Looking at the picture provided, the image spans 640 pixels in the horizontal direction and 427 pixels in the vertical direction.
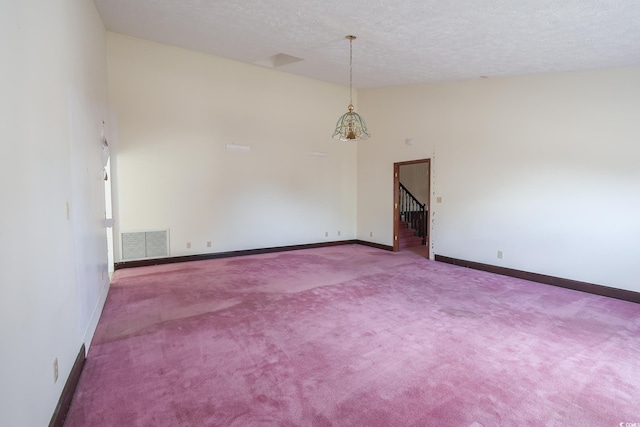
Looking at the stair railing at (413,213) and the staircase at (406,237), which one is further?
the stair railing at (413,213)

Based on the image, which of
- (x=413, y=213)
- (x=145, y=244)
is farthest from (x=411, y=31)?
(x=413, y=213)

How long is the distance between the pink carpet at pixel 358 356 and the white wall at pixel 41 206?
57 cm

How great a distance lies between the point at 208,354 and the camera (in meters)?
3.14

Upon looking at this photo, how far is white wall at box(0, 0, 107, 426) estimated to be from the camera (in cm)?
163

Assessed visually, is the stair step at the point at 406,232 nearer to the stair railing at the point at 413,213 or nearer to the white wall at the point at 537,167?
the stair railing at the point at 413,213

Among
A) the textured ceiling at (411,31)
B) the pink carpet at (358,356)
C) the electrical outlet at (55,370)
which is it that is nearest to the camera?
the electrical outlet at (55,370)

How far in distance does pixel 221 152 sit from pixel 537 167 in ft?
19.6

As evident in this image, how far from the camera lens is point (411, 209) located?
10.1m

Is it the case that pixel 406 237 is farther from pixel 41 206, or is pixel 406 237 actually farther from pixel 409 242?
pixel 41 206

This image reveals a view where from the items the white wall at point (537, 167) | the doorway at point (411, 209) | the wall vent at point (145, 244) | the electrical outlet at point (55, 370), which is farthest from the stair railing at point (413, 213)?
the electrical outlet at point (55, 370)

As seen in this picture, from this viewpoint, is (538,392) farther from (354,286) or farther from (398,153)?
(398,153)

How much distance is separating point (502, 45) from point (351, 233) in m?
5.95

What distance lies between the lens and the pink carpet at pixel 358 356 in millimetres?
2354

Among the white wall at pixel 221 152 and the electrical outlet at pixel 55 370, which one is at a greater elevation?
the white wall at pixel 221 152
